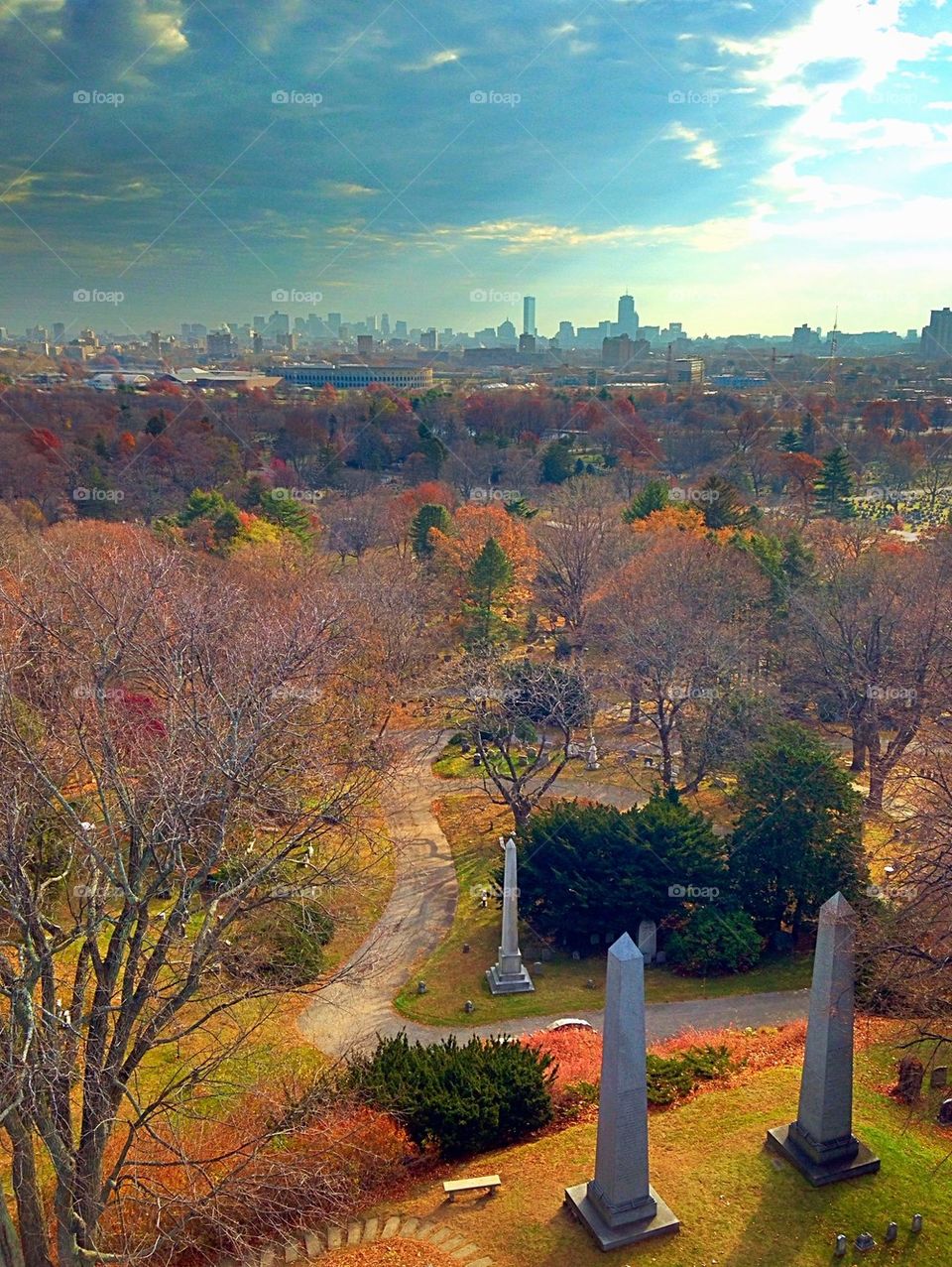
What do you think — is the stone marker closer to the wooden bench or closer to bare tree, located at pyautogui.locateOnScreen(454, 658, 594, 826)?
the wooden bench

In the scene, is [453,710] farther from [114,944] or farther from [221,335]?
[221,335]

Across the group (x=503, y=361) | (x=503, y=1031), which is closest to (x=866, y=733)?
(x=503, y=1031)

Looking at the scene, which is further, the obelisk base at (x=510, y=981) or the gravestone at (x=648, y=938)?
the gravestone at (x=648, y=938)

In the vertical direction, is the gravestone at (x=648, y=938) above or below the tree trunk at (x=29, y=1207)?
below

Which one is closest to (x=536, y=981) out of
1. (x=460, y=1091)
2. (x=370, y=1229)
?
(x=460, y=1091)

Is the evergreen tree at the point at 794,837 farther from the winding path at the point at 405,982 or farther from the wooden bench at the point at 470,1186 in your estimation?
the wooden bench at the point at 470,1186

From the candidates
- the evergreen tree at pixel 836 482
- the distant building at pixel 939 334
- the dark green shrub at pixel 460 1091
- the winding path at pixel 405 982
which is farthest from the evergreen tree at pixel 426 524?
the distant building at pixel 939 334
